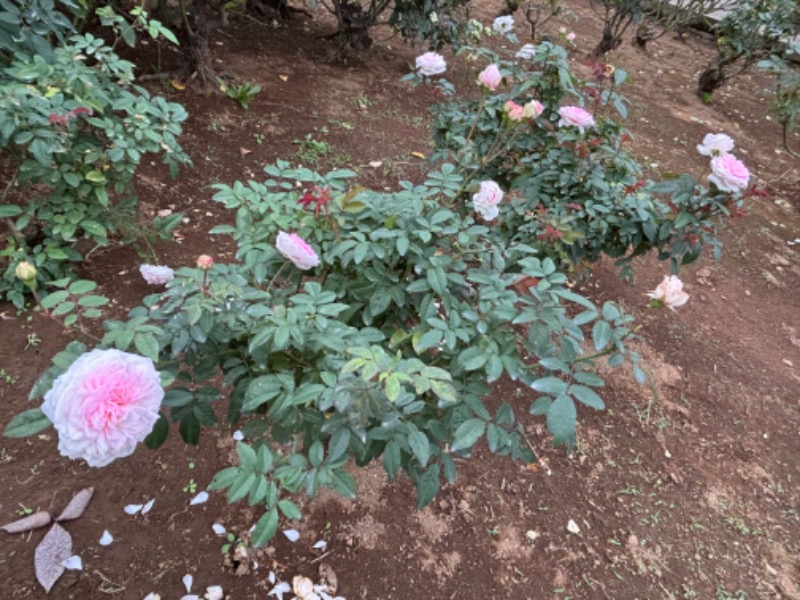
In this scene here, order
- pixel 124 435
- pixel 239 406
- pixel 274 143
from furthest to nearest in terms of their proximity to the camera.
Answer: pixel 274 143, pixel 239 406, pixel 124 435

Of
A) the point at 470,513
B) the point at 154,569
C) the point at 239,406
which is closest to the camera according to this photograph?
the point at 239,406

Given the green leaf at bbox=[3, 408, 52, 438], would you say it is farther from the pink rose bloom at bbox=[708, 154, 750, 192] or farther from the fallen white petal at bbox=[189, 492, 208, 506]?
the pink rose bloom at bbox=[708, 154, 750, 192]

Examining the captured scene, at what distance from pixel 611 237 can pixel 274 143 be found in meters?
2.10

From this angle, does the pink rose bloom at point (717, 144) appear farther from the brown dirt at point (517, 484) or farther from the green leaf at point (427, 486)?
the green leaf at point (427, 486)

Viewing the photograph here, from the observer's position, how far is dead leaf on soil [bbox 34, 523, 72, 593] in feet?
4.62

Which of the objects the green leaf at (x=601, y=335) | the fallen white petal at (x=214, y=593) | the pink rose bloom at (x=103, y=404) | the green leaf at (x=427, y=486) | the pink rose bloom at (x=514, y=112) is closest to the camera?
the pink rose bloom at (x=103, y=404)

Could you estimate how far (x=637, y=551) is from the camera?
71.9 inches

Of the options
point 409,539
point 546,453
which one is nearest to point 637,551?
point 546,453

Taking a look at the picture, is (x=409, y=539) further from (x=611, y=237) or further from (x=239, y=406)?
(x=611, y=237)

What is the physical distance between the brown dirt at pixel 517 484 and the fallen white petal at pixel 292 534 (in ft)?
0.08

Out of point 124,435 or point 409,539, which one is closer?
point 124,435

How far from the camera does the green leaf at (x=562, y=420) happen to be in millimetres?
917

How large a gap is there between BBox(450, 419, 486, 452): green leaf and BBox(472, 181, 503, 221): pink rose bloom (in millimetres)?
575

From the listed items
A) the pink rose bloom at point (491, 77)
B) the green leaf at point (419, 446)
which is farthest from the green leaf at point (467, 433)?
the pink rose bloom at point (491, 77)
